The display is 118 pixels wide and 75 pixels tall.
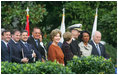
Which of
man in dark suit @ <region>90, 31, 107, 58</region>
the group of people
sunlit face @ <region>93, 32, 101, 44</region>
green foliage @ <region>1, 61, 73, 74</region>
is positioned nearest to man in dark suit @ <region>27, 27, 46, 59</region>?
the group of people

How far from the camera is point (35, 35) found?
7930mm

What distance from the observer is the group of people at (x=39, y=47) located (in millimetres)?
7152

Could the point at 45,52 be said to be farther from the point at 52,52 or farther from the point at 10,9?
the point at 10,9

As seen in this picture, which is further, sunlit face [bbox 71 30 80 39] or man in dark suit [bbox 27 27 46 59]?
sunlit face [bbox 71 30 80 39]

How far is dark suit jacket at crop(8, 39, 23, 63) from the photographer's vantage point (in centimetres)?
709

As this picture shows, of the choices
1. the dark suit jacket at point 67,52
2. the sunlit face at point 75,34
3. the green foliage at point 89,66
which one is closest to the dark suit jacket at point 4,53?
the dark suit jacket at point 67,52

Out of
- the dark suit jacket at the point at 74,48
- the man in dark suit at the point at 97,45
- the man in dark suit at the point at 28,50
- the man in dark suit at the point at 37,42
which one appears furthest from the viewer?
the man in dark suit at the point at 97,45

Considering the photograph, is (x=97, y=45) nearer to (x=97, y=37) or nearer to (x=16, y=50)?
(x=97, y=37)

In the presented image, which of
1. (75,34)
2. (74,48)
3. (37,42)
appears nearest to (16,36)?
(37,42)

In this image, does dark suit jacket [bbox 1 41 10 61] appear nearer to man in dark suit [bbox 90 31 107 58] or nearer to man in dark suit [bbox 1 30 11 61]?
man in dark suit [bbox 1 30 11 61]

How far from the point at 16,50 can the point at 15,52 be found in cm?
5

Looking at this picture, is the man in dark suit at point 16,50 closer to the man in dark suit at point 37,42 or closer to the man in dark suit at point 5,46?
the man in dark suit at point 5,46

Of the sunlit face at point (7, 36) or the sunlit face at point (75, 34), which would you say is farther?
the sunlit face at point (75, 34)

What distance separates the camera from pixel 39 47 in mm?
7891
